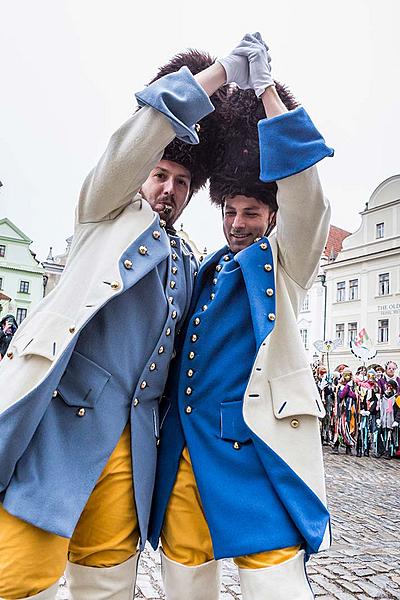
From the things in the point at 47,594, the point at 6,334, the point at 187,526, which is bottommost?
the point at 47,594

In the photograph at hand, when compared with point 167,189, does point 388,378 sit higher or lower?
higher

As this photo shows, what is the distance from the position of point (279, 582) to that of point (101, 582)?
1.93 feet

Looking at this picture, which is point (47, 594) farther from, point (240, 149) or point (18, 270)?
point (18, 270)

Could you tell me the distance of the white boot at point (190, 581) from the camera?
206 cm

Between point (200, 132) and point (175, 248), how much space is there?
21.4 inches

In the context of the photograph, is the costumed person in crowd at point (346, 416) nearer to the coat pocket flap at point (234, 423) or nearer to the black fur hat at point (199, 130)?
the black fur hat at point (199, 130)

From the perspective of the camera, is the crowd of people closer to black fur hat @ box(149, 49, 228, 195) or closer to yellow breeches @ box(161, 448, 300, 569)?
black fur hat @ box(149, 49, 228, 195)

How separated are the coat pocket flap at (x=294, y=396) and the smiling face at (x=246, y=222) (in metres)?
0.60

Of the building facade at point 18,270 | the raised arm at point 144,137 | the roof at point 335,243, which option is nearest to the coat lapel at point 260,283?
the raised arm at point 144,137

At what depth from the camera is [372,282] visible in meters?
28.8

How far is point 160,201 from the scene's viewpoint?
7.67ft

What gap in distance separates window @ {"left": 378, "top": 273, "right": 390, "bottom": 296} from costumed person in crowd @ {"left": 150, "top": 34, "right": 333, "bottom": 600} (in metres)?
27.0

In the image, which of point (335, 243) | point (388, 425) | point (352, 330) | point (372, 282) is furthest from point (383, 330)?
point (388, 425)

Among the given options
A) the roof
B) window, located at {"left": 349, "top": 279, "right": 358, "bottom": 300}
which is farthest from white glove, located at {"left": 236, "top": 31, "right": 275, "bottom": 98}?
the roof
